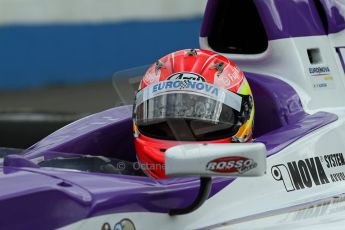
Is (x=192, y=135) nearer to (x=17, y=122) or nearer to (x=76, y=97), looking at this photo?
(x=17, y=122)

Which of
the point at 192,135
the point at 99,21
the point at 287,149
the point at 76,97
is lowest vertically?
the point at 76,97

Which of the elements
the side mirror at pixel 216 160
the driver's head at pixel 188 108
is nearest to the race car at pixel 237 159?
the side mirror at pixel 216 160

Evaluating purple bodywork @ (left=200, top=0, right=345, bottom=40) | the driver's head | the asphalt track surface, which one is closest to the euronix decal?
the driver's head

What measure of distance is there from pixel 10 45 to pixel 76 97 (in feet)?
3.75

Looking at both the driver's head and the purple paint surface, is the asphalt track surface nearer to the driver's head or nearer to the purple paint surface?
the purple paint surface

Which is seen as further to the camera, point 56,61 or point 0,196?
point 56,61

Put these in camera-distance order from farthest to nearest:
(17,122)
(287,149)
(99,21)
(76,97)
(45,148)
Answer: (99,21)
(76,97)
(17,122)
(45,148)
(287,149)

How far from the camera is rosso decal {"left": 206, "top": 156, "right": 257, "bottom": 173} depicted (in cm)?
215

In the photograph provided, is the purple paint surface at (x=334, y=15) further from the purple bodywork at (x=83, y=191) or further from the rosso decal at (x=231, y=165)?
the rosso decal at (x=231, y=165)

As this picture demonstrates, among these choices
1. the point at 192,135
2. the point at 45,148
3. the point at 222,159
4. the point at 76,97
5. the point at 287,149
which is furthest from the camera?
the point at 76,97

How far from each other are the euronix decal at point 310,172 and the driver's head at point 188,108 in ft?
0.58

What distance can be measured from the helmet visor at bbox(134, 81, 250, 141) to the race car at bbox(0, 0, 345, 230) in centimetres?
18

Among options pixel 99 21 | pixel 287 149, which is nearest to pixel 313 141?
pixel 287 149

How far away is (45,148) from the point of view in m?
3.13
